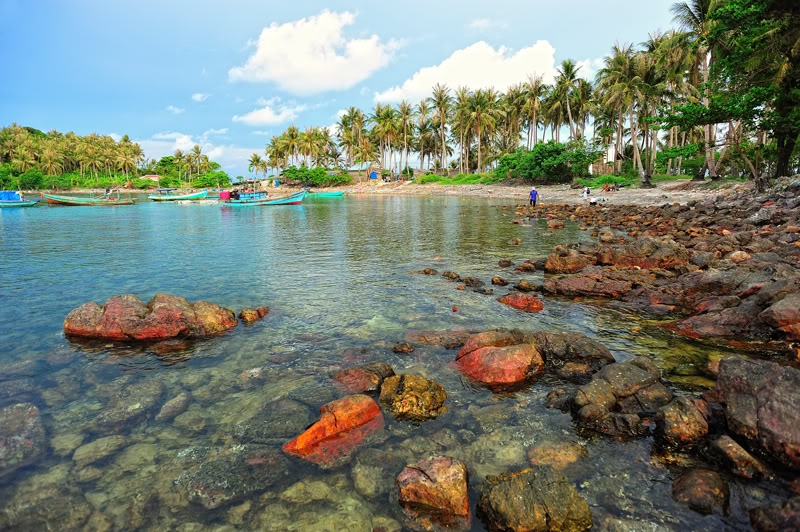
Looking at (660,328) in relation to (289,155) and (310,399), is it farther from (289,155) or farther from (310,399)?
(289,155)

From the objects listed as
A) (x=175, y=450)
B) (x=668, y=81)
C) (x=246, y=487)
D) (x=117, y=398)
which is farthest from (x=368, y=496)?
(x=668, y=81)

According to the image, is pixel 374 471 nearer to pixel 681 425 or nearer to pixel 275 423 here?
pixel 275 423

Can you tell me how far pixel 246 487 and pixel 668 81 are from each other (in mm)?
62510

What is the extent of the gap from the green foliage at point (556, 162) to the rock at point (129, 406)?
62.7 metres

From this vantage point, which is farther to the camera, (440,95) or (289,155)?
(289,155)

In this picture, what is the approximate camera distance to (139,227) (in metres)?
33.3

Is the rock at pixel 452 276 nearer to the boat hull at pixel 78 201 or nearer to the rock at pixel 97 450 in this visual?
the rock at pixel 97 450

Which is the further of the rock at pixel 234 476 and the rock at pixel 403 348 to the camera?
the rock at pixel 403 348

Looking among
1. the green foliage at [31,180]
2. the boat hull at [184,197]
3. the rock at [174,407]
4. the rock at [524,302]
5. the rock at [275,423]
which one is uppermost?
the green foliage at [31,180]

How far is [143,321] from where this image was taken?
29.8 feet

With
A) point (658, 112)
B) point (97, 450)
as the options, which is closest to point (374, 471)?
point (97, 450)

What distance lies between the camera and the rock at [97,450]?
525 cm

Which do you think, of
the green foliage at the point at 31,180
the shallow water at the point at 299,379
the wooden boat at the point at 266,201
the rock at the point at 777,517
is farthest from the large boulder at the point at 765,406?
the green foliage at the point at 31,180

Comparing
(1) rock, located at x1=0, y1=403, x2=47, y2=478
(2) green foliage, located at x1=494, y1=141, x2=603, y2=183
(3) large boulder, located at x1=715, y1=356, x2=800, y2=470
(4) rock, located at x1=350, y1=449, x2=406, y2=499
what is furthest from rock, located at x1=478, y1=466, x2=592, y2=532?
(2) green foliage, located at x1=494, y1=141, x2=603, y2=183
